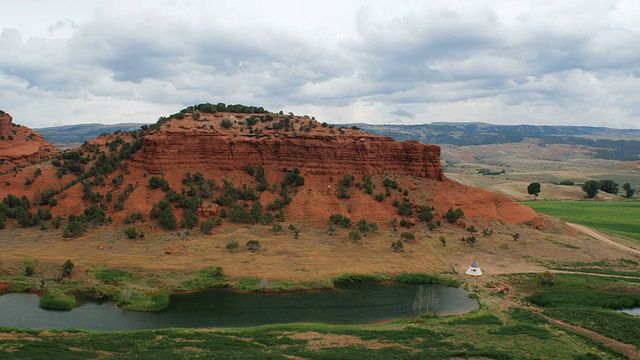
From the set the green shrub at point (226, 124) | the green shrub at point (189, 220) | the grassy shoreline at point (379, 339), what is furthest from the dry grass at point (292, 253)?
the green shrub at point (226, 124)

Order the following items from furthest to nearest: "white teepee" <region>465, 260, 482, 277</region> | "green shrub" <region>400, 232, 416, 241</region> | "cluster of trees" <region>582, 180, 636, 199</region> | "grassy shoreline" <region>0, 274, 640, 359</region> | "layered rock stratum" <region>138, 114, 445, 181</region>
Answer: "cluster of trees" <region>582, 180, 636, 199</region>, "layered rock stratum" <region>138, 114, 445, 181</region>, "green shrub" <region>400, 232, 416, 241</region>, "white teepee" <region>465, 260, 482, 277</region>, "grassy shoreline" <region>0, 274, 640, 359</region>

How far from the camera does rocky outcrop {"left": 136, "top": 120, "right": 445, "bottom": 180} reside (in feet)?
191

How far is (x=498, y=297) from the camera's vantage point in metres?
34.6

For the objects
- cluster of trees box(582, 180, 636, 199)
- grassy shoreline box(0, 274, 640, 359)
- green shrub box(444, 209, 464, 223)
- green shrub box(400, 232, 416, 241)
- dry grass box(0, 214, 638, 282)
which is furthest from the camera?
cluster of trees box(582, 180, 636, 199)

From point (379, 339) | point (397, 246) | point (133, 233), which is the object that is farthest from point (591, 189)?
point (133, 233)

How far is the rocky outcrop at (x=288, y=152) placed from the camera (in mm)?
58094

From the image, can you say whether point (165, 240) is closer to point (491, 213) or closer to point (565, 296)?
point (565, 296)

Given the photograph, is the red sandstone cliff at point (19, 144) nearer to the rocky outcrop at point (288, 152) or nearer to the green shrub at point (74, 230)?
the rocky outcrop at point (288, 152)

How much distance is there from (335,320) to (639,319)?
71.2 feet

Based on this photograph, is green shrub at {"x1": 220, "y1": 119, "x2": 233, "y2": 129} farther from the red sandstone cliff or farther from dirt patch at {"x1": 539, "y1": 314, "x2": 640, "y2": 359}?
dirt patch at {"x1": 539, "y1": 314, "x2": 640, "y2": 359}

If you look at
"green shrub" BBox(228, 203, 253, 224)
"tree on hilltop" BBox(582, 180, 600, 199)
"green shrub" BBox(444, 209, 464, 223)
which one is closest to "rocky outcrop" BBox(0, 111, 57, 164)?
"green shrub" BBox(228, 203, 253, 224)

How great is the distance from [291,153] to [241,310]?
32955mm

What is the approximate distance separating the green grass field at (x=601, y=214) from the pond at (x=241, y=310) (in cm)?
4488

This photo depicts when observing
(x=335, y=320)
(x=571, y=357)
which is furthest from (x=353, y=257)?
(x=571, y=357)
